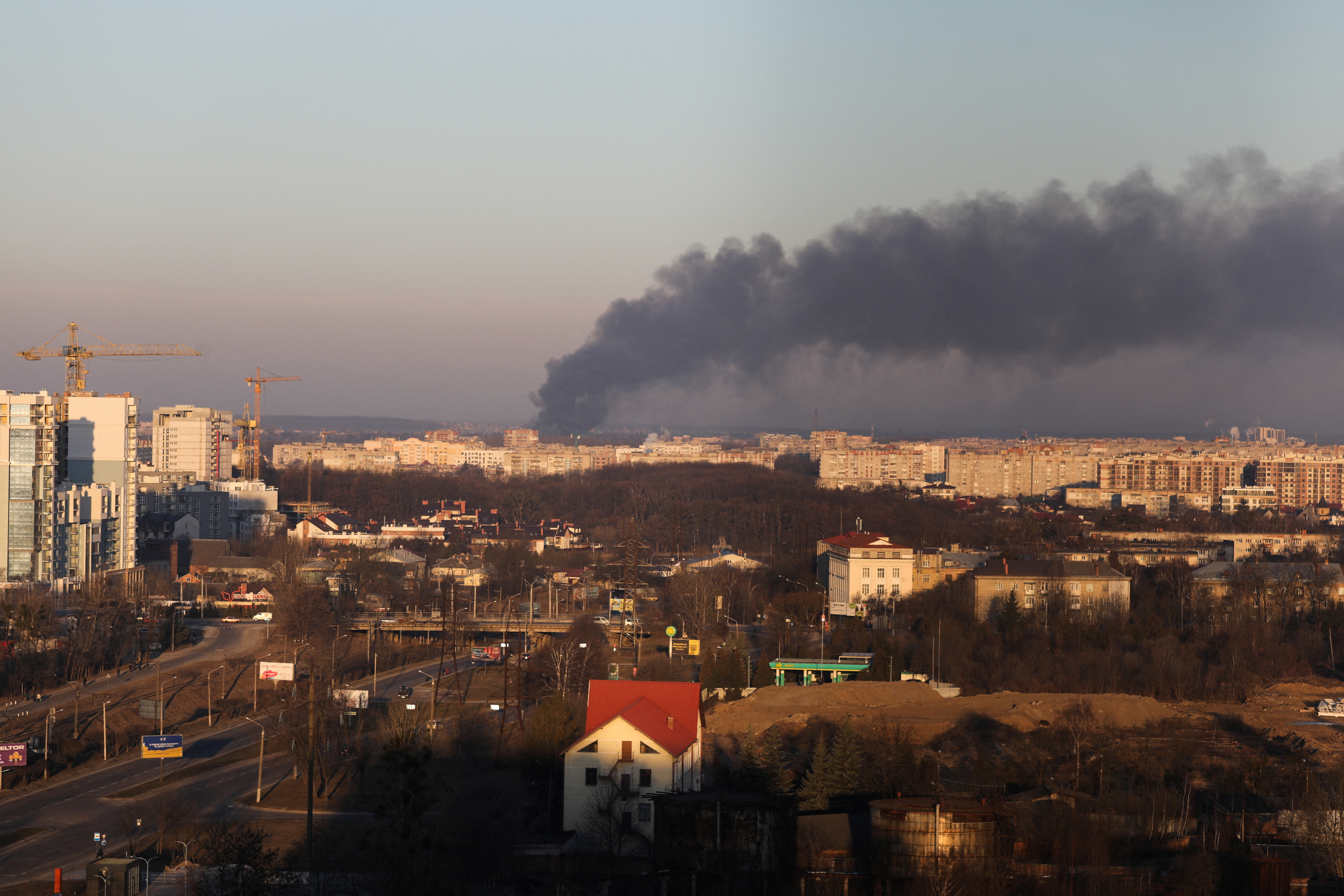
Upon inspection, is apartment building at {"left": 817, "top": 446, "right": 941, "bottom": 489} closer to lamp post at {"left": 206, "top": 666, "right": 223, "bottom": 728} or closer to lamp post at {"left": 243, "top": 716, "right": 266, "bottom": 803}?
lamp post at {"left": 206, "top": 666, "right": 223, "bottom": 728}

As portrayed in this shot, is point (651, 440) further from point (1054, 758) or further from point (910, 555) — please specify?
point (1054, 758)

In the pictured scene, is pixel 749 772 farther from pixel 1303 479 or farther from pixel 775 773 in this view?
pixel 1303 479

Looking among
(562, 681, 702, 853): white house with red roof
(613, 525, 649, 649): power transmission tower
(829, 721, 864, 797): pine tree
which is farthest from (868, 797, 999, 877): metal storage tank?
(613, 525, 649, 649): power transmission tower

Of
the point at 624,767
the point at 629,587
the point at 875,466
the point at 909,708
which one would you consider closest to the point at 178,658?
the point at 629,587

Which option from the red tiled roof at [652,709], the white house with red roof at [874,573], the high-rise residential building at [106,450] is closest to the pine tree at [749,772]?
the red tiled roof at [652,709]

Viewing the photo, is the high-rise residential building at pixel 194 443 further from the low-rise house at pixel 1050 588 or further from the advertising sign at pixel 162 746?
the advertising sign at pixel 162 746

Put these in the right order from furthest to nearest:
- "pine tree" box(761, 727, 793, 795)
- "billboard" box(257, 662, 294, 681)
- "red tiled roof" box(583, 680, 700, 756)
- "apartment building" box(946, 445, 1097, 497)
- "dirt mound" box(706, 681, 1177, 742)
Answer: "apartment building" box(946, 445, 1097, 497) → "billboard" box(257, 662, 294, 681) → "dirt mound" box(706, 681, 1177, 742) → "pine tree" box(761, 727, 793, 795) → "red tiled roof" box(583, 680, 700, 756)
